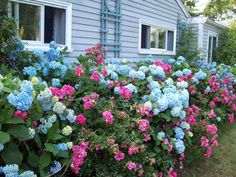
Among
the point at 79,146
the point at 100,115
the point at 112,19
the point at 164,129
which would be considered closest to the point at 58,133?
the point at 79,146

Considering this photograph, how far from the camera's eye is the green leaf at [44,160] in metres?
2.38

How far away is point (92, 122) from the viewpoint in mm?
3215

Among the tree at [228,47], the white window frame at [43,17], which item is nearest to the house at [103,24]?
the white window frame at [43,17]

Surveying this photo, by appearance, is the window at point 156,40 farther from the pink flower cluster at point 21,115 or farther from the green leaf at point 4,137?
the green leaf at point 4,137

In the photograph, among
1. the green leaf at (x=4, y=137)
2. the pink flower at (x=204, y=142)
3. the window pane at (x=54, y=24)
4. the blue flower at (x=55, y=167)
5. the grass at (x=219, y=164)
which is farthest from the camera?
the window pane at (x=54, y=24)

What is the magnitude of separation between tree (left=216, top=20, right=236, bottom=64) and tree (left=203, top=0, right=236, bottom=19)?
14.1 metres

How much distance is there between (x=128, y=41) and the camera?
9.45 metres

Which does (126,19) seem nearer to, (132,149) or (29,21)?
(29,21)

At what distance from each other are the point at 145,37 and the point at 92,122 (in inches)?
305

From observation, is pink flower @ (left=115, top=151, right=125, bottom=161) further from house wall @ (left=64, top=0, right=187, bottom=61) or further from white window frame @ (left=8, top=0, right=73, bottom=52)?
house wall @ (left=64, top=0, right=187, bottom=61)

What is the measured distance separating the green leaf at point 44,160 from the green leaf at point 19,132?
27 centimetres

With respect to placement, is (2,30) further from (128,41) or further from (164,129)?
(128,41)

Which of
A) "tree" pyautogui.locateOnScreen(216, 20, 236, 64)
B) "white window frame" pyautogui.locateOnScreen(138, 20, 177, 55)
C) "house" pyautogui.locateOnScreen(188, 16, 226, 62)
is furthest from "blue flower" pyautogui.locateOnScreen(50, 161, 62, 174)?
"tree" pyautogui.locateOnScreen(216, 20, 236, 64)

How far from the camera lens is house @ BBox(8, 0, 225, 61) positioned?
644 centimetres
